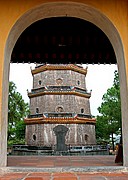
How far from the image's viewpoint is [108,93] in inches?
840

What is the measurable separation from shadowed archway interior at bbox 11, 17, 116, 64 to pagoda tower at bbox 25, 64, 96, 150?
1521 centimetres

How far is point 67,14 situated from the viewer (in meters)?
3.80

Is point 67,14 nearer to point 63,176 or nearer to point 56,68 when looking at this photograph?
point 63,176

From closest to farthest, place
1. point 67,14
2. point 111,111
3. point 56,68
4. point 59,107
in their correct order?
point 67,14
point 111,111
point 59,107
point 56,68

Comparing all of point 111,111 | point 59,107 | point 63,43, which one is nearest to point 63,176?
point 63,43

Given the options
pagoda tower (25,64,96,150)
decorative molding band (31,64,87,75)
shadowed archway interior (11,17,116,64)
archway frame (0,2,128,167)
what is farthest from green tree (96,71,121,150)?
archway frame (0,2,128,167)

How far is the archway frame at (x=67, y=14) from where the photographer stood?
10.4ft

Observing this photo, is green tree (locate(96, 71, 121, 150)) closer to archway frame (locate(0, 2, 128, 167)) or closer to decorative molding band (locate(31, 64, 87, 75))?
decorative molding band (locate(31, 64, 87, 75))

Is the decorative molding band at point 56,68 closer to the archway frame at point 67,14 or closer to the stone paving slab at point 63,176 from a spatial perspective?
the archway frame at point 67,14

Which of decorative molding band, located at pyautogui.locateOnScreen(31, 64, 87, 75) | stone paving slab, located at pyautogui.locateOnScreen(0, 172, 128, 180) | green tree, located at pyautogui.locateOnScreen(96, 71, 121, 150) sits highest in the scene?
decorative molding band, located at pyautogui.locateOnScreen(31, 64, 87, 75)

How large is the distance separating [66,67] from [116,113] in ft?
23.6

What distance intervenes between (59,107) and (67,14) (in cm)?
1942

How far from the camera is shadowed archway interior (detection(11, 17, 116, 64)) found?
15.7 feet

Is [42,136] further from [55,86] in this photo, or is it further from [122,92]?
[122,92]
